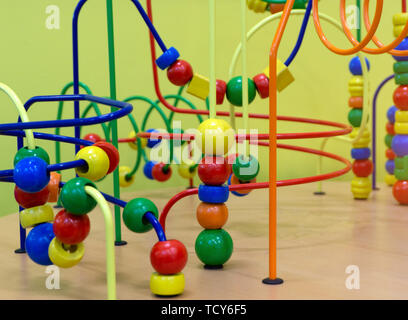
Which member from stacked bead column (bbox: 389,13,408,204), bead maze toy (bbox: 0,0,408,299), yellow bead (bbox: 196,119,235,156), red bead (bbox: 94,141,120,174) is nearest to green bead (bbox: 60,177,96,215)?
bead maze toy (bbox: 0,0,408,299)

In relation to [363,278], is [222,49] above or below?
above

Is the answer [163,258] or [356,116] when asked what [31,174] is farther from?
[356,116]

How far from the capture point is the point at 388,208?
8.14ft

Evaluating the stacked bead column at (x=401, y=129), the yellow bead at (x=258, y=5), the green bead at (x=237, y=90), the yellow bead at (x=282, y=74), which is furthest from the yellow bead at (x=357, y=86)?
the green bead at (x=237, y=90)

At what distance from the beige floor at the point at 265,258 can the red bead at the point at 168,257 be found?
0.08 metres

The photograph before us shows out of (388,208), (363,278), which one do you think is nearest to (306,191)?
(388,208)

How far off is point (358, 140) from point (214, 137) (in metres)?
1.27

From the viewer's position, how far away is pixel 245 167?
1.91m

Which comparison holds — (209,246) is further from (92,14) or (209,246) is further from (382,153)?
(382,153)

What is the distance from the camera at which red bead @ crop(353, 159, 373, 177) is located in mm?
2689

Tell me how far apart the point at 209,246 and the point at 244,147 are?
346 mm

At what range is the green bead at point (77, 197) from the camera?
133 centimetres

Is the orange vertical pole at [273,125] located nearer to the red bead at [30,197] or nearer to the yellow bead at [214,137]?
the yellow bead at [214,137]

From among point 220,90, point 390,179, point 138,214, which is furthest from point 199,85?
point 390,179
